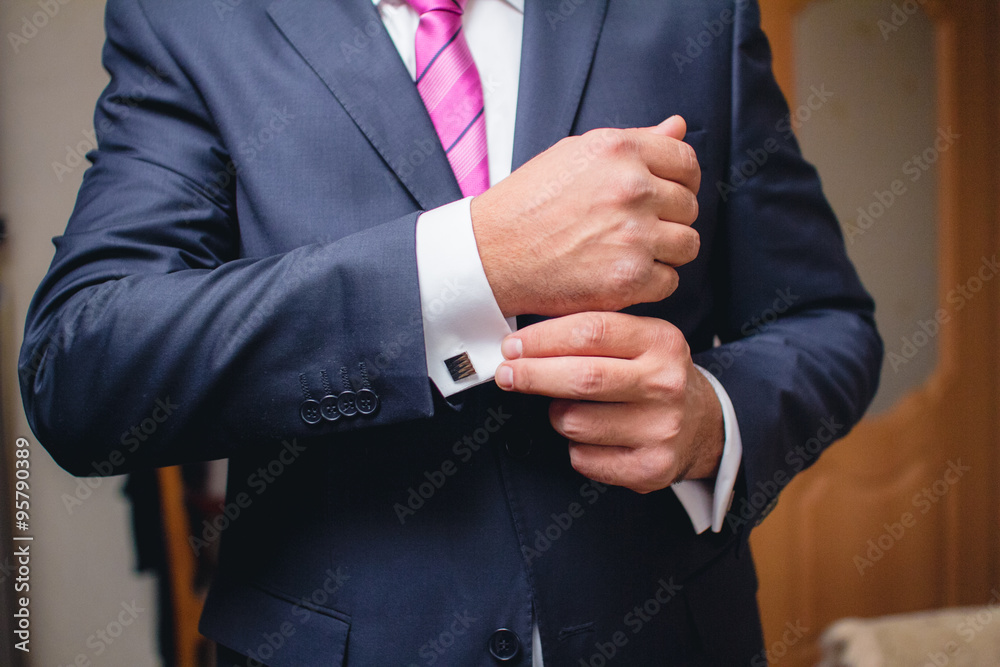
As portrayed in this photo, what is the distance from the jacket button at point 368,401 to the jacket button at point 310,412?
38 mm

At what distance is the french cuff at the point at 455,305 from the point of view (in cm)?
61

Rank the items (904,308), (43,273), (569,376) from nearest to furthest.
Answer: (569,376), (43,273), (904,308)

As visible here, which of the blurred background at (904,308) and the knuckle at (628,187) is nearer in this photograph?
the knuckle at (628,187)

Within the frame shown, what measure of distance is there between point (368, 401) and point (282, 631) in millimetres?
292

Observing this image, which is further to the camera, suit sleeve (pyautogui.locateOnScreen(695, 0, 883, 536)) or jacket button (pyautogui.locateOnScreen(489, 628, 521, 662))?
suit sleeve (pyautogui.locateOnScreen(695, 0, 883, 536))

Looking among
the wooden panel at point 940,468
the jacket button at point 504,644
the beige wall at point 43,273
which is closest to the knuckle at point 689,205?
the jacket button at point 504,644

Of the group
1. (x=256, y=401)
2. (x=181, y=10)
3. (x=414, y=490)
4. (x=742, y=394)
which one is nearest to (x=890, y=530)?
(x=742, y=394)

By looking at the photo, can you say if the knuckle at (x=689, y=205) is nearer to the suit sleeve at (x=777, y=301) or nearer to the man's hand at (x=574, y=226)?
the man's hand at (x=574, y=226)

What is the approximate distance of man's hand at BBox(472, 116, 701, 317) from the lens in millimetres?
615

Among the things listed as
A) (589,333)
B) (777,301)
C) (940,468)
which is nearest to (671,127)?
(589,333)

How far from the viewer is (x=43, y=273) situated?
127 cm

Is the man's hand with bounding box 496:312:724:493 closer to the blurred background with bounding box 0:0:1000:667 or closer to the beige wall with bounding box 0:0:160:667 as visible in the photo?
the beige wall with bounding box 0:0:160:667

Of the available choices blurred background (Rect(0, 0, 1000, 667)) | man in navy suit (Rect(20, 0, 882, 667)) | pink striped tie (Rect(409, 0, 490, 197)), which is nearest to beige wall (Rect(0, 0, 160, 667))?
man in navy suit (Rect(20, 0, 882, 667))

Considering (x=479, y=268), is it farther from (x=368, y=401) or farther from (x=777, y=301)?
(x=777, y=301)
